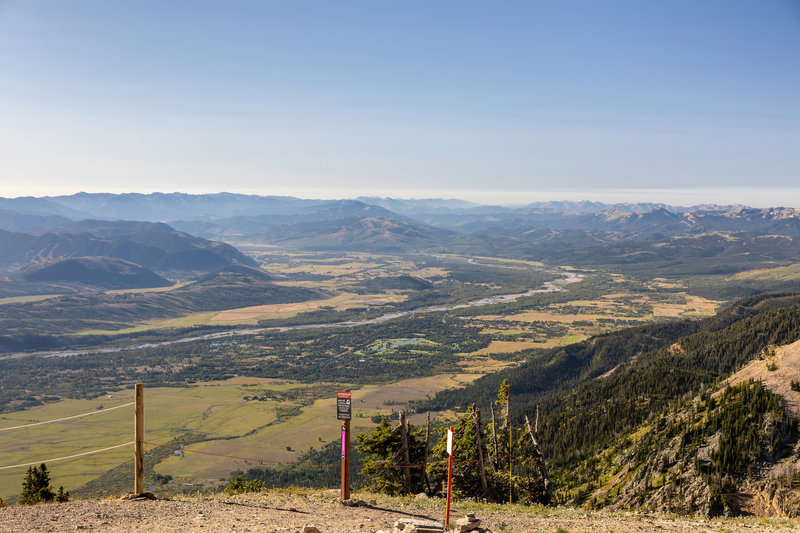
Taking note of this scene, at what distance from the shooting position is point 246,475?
95.6 m

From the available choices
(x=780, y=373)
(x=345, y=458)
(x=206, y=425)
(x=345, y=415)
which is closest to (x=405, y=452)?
(x=345, y=458)

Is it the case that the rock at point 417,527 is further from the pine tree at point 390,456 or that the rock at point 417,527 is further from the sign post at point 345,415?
the pine tree at point 390,456

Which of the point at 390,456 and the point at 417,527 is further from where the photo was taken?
the point at 390,456

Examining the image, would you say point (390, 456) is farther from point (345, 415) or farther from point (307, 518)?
point (307, 518)

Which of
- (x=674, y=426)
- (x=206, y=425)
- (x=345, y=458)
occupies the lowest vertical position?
(x=206, y=425)

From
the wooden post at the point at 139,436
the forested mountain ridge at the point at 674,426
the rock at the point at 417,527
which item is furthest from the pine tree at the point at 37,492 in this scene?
the forested mountain ridge at the point at 674,426

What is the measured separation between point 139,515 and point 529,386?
140571 mm

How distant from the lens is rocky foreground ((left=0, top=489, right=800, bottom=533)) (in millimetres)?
18781

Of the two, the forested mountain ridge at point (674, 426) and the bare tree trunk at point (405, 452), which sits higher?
the bare tree trunk at point (405, 452)

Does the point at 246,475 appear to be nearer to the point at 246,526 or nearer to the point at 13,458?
the point at 13,458

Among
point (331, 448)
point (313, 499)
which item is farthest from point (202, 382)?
point (313, 499)

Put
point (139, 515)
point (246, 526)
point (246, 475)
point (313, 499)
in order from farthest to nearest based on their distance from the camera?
point (246, 475) → point (313, 499) → point (139, 515) → point (246, 526)

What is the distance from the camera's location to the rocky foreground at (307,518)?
18781 mm

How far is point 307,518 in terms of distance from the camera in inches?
827
